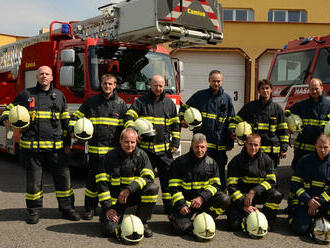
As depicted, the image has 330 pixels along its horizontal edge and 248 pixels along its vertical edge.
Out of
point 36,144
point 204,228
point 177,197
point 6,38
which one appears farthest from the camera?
point 6,38

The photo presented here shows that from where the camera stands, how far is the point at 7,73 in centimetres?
952

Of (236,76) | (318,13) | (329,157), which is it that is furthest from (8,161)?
(318,13)

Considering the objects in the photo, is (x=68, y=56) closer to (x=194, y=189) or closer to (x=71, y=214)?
(x=71, y=214)

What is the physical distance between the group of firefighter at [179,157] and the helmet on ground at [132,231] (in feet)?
0.03

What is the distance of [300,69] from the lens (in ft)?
23.6

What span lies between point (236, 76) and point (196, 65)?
5.49ft

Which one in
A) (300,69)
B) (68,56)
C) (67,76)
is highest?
(68,56)

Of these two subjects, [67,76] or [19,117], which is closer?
[19,117]

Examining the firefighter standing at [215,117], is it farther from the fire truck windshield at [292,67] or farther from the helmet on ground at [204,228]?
the fire truck windshield at [292,67]

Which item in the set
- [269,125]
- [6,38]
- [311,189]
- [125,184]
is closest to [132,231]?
[125,184]

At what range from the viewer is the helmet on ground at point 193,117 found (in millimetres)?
4816

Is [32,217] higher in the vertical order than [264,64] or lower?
lower

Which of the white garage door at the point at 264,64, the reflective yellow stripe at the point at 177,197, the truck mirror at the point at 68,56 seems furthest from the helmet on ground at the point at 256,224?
the white garage door at the point at 264,64

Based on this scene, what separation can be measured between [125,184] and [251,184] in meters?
1.48
